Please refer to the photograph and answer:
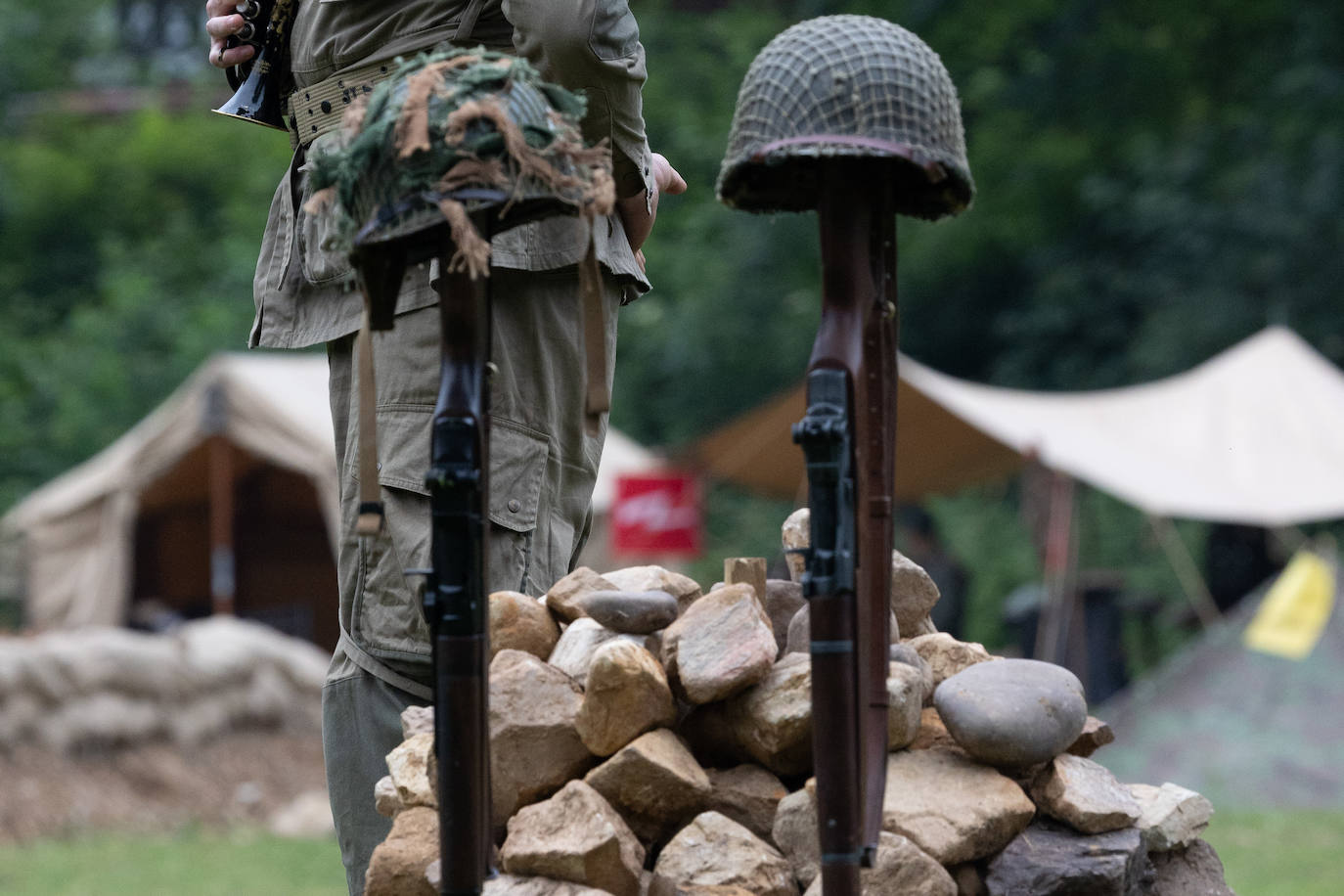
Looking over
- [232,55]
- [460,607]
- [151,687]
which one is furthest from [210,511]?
[460,607]

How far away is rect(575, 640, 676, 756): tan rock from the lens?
2072 millimetres

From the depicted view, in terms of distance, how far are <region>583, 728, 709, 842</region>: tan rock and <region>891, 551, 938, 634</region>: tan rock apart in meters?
0.45

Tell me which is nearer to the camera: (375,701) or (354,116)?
(354,116)

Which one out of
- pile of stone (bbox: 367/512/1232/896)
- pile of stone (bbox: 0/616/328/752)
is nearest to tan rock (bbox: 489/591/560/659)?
pile of stone (bbox: 367/512/1232/896)

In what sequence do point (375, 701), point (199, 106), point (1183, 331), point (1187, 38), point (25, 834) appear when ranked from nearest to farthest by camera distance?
1. point (375, 701)
2. point (25, 834)
3. point (1183, 331)
4. point (1187, 38)
5. point (199, 106)

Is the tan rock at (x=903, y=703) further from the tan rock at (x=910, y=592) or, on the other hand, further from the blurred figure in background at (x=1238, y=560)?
the blurred figure in background at (x=1238, y=560)

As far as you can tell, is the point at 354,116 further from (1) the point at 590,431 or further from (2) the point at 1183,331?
(2) the point at 1183,331

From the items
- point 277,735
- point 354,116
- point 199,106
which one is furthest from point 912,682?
point 199,106

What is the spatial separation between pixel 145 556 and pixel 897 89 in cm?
1319

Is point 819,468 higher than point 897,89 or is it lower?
lower

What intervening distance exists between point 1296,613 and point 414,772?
7.16m

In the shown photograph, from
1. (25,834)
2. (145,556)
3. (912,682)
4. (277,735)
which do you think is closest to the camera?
(912,682)

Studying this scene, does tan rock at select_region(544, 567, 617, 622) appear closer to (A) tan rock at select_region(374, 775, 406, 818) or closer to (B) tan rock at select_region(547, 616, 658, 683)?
(B) tan rock at select_region(547, 616, 658, 683)

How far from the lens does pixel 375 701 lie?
2.39m
